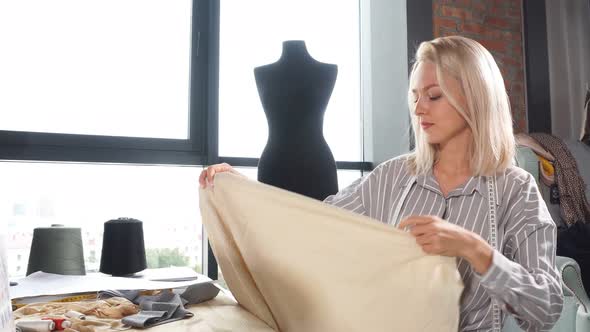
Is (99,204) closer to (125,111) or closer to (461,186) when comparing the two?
(125,111)

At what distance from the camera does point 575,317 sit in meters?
2.29

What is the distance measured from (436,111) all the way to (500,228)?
0.36 m

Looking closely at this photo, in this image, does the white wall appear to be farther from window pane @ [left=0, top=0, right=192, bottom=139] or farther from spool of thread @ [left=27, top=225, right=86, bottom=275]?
spool of thread @ [left=27, top=225, right=86, bottom=275]

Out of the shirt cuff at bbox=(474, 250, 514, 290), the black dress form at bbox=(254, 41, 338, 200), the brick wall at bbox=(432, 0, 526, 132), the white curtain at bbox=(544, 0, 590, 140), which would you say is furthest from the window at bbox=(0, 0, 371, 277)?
the shirt cuff at bbox=(474, 250, 514, 290)

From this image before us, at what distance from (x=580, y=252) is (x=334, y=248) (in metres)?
1.98

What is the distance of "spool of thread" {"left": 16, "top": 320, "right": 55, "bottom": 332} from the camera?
1.18m

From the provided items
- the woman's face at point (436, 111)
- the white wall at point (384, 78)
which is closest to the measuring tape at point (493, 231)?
the woman's face at point (436, 111)

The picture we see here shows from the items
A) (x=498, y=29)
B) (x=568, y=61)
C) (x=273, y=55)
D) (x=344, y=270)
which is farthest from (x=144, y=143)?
(x=568, y=61)

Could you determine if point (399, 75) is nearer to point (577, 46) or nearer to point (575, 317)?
point (577, 46)

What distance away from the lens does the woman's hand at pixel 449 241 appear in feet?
3.72

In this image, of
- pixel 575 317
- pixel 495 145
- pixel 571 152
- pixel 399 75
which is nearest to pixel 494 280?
pixel 495 145

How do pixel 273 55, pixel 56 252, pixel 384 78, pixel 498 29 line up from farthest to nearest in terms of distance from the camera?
1. pixel 498 29
2. pixel 384 78
3. pixel 273 55
4. pixel 56 252

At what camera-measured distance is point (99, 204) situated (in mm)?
3107

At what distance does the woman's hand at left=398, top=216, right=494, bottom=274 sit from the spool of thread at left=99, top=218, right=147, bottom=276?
1.37 metres
